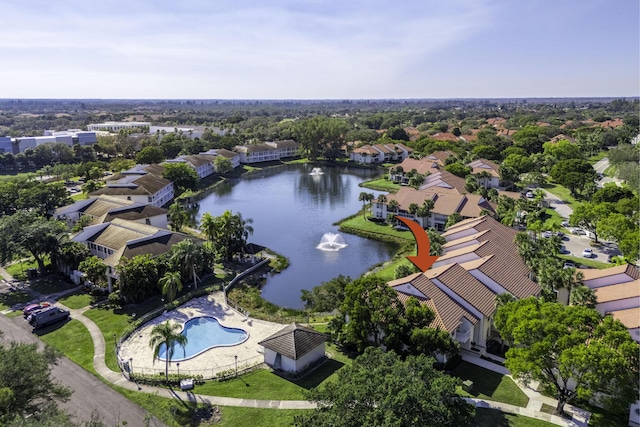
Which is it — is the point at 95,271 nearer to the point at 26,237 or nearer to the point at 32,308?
the point at 32,308

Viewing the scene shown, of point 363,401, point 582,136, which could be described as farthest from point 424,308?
point 582,136

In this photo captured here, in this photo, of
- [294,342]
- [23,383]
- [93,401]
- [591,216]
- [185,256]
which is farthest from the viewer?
[591,216]

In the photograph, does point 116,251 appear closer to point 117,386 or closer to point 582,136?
point 117,386

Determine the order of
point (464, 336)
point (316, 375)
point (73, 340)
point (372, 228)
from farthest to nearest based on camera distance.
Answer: point (372, 228) → point (73, 340) → point (464, 336) → point (316, 375)

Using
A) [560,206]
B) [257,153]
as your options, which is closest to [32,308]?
[560,206]

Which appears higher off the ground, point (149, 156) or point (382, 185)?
point (149, 156)

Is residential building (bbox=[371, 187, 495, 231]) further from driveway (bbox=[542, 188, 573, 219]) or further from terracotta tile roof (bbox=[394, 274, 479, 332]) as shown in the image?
terracotta tile roof (bbox=[394, 274, 479, 332])
